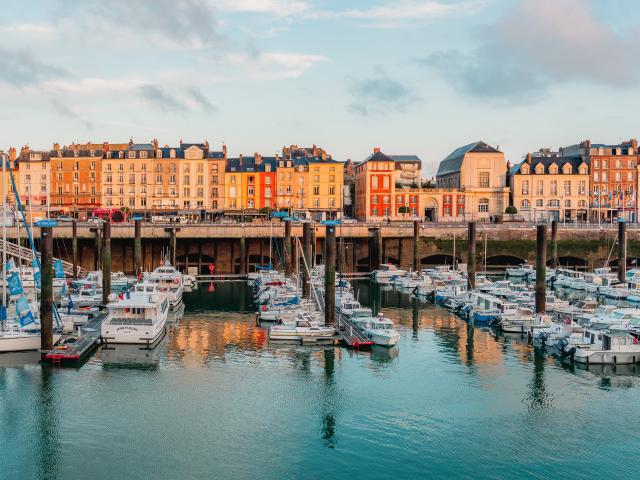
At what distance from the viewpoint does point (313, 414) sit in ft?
110

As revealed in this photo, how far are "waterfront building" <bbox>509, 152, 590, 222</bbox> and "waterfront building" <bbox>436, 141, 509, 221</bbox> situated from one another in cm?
268

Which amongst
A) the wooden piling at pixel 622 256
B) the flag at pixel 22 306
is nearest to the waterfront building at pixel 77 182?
the flag at pixel 22 306

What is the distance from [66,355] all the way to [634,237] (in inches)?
3100

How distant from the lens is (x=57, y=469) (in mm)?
27312

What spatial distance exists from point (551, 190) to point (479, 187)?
12.2 meters

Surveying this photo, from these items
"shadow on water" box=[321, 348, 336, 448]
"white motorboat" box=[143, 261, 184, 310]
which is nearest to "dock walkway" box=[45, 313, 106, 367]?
"white motorboat" box=[143, 261, 184, 310]

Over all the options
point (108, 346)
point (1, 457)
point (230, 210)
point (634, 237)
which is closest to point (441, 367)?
point (108, 346)

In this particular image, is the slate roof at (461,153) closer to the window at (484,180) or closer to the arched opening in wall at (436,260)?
the window at (484,180)

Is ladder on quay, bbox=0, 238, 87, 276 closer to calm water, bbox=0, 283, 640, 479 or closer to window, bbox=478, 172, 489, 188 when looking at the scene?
calm water, bbox=0, 283, 640, 479

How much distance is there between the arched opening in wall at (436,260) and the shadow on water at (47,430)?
6124cm

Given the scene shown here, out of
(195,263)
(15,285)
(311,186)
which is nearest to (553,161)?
(311,186)

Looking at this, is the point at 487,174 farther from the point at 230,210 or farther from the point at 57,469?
the point at 57,469

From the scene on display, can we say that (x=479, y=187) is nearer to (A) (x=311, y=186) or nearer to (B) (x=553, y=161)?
(B) (x=553, y=161)

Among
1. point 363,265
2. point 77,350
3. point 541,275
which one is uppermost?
point 541,275
